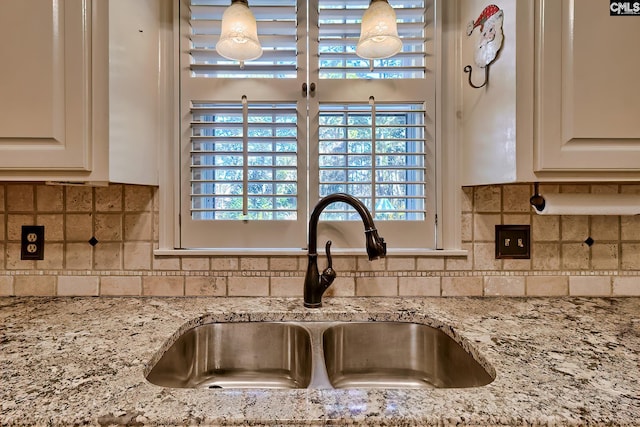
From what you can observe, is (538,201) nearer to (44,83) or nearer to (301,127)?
(301,127)

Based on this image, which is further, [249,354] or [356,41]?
[356,41]

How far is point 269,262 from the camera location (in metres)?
1.14

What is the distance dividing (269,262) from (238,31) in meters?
0.75

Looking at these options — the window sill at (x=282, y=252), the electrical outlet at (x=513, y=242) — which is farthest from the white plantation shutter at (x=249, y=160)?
the electrical outlet at (x=513, y=242)

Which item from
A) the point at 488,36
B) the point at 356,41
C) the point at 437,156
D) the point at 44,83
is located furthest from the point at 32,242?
the point at 488,36

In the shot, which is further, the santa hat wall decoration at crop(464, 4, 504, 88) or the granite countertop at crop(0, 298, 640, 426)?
the santa hat wall decoration at crop(464, 4, 504, 88)

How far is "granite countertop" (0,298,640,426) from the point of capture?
1.65 feet

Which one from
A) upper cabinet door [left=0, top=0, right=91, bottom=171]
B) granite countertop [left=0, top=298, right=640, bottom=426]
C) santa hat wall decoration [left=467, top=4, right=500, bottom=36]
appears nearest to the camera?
granite countertop [left=0, top=298, right=640, bottom=426]

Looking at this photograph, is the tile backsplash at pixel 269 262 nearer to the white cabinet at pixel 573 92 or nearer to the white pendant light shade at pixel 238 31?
the white cabinet at pixel 573 92

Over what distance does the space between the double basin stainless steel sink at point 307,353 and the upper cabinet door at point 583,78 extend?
25.4 inches

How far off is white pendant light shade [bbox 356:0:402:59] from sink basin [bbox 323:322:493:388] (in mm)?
854

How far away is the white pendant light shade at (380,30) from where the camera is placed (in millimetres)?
886

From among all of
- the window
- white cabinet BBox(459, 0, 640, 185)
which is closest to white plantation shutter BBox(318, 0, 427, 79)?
the window

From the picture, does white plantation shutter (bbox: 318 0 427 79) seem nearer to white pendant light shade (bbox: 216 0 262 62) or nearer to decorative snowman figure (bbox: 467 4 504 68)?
decorative snowman figure (bbox: 467 4 504 68)
